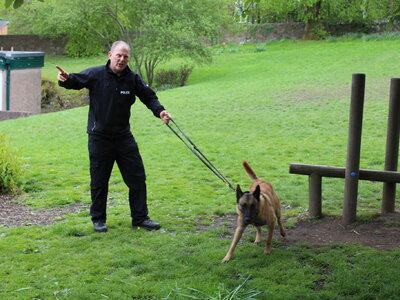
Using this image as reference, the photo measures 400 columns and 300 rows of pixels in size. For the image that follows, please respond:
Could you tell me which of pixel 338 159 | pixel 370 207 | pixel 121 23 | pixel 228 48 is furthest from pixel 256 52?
pixel 370 207

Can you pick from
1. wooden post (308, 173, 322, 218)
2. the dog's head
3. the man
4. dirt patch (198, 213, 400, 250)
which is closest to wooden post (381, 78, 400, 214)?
dirt patch (198, 213, 400, 250)

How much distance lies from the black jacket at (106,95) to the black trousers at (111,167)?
14cm

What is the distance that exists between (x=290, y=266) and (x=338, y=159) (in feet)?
20.6

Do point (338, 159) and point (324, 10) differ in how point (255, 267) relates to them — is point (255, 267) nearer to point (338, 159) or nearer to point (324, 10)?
point (338, 159)

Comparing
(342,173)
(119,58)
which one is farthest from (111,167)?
(342,173)

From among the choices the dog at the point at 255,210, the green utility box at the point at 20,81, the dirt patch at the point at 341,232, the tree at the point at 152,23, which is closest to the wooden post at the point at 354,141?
the dirt patch at the point at 341,232

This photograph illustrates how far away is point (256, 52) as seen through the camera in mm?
37062

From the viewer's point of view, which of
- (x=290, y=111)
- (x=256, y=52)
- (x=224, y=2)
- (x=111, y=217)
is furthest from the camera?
(x=256, y=52)

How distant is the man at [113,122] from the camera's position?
6363 mm

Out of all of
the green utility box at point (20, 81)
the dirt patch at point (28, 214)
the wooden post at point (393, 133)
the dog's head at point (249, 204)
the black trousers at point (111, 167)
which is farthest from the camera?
the green utility box at point (20, 81)

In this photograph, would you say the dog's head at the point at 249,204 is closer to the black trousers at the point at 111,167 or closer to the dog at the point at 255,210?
the dog at the point at 255,210

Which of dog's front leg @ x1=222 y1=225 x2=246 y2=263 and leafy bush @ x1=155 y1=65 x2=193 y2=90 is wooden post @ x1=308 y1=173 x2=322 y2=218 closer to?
dog's front leg @ x1=222 y1=225 x2=246 y2=263

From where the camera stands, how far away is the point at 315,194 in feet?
22.9

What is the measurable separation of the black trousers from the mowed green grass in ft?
0.93
